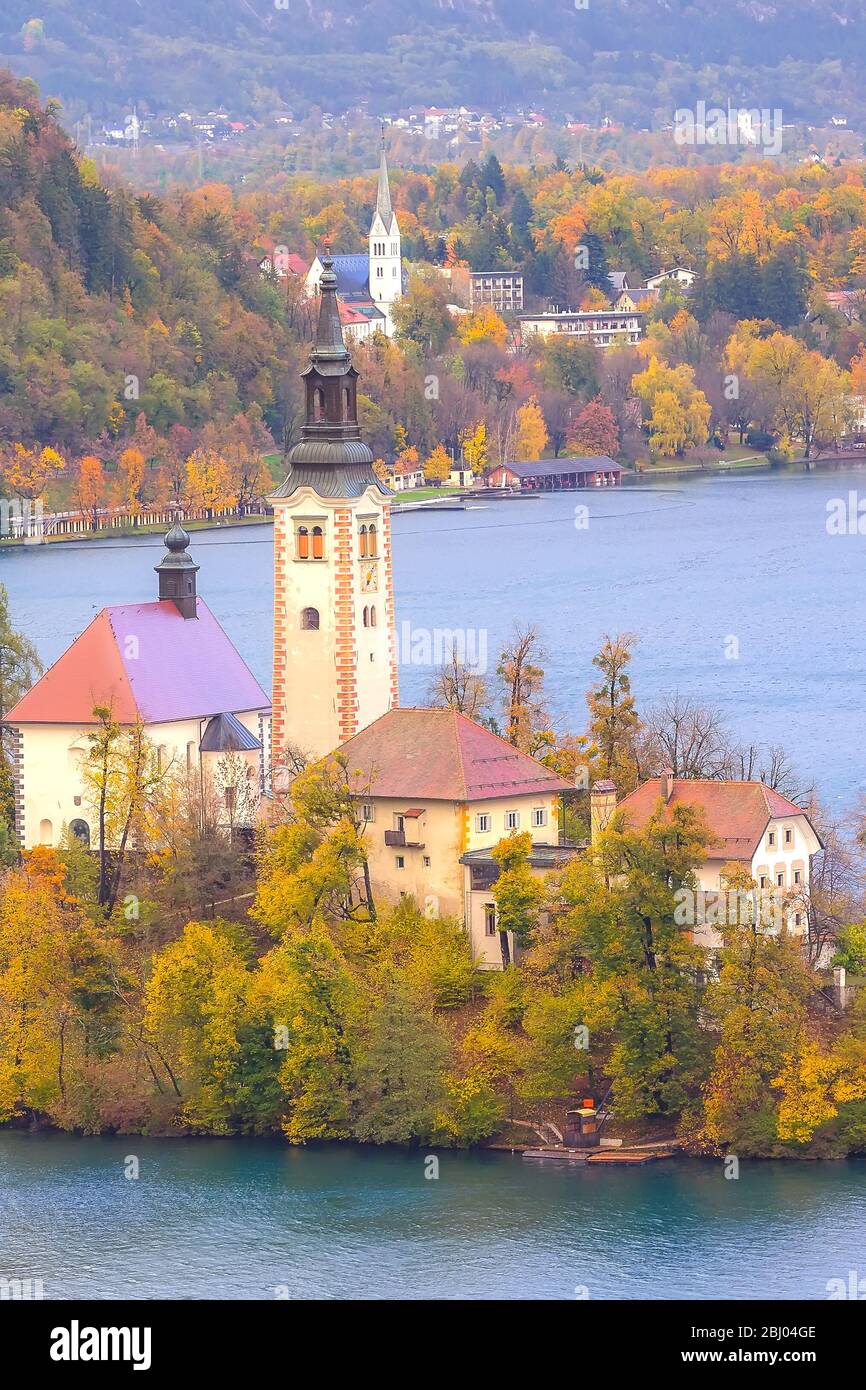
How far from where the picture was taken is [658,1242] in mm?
48656

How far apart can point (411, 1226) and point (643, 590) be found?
7047 centimetres

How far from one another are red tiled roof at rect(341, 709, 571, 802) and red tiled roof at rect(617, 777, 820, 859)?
2.11 m

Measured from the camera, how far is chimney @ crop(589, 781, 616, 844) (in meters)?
56.3

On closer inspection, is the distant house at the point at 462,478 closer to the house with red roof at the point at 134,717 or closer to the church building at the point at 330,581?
the church building at the point at 330,581

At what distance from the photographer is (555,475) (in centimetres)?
16988

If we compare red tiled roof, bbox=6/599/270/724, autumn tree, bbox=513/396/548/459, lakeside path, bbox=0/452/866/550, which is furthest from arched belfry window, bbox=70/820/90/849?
autumn tree, bbox=513/396/548/459

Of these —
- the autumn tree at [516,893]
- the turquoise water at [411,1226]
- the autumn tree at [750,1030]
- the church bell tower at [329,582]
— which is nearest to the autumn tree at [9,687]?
the church bell tower at [329,582]

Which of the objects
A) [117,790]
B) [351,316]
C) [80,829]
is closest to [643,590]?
[80,829]

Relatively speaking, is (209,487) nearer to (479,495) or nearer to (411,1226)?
(479,495)

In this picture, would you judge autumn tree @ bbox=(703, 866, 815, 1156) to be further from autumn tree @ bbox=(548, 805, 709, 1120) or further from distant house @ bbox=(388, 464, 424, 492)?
distant house @ bbox=(388, 464, 424, 492)

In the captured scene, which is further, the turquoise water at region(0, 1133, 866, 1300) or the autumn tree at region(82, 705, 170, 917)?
the autumn tree at region(82, 705, 170, 917)

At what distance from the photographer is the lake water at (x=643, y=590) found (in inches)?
3516

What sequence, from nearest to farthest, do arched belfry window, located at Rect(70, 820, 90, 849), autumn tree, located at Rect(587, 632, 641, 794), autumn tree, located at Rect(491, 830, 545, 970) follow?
1. autumn tree, located at Rect(491, 830, 545, 970)
2. autumn tree, located at Rect(587, 632, 641, 794)
3. arched belfry window, located at Rect(70, 820, 90, 849)
